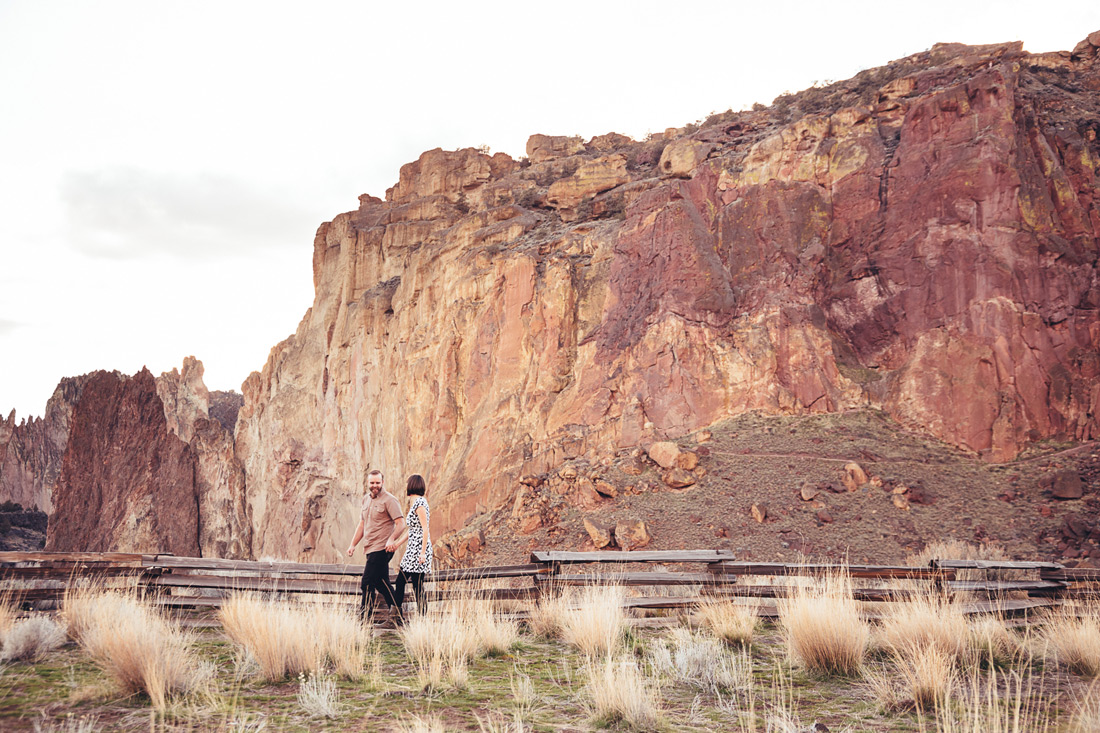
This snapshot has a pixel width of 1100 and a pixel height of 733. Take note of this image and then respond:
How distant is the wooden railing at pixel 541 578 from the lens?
8.54 metres

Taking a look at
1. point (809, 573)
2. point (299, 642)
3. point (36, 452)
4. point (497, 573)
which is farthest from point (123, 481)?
point (809, 573)

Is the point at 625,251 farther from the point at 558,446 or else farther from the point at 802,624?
the point at 802,624

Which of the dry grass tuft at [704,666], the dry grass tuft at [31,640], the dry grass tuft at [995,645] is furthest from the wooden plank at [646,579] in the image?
the dry grass tuft at [31,640]

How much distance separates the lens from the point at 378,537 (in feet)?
26.8

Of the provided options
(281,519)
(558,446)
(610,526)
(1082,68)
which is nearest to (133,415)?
(281,519)

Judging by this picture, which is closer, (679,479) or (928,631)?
(928,631)

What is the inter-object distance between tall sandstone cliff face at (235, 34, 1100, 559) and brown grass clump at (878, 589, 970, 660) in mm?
16770

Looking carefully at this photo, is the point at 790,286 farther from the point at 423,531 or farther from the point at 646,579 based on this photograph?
the point at 423,531

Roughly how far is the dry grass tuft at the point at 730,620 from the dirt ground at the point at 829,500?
9612 mm

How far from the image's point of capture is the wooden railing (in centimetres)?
854

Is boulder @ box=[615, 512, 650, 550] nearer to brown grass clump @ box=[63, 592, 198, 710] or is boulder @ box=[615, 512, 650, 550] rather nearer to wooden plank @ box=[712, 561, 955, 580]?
wooden plank @ box=[712, 561, 955, 580]

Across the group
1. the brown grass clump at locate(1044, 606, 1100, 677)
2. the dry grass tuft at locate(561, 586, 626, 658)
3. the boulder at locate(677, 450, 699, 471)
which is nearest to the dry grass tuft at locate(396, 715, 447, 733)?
the dry grass tuft at locate(561, 586, 626, 658)

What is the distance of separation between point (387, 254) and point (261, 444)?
17770 mm

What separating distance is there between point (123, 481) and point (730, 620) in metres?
63.1
